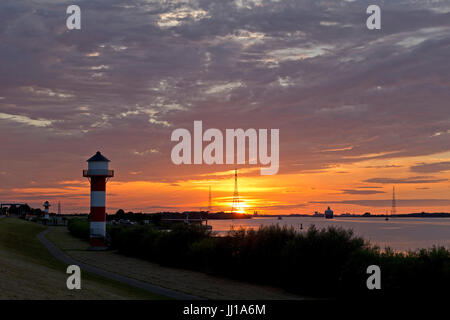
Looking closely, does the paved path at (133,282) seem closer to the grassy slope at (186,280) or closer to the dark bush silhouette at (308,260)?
the grassy slope at (186,280)

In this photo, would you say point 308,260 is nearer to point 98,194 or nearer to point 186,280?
point 186,280

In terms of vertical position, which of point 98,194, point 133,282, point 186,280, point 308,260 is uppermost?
point 98,194

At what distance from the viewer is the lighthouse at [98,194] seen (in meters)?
56.0

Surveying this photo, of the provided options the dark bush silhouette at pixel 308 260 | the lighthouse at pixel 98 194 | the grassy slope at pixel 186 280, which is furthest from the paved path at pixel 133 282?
the lighthouse at pixel 98 194

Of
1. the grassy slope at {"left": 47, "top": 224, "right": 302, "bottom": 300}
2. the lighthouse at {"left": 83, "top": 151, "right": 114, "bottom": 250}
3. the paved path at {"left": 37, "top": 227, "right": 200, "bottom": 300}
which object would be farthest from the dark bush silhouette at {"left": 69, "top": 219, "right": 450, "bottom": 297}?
the lighthouse at {"left": 83, "top": 151, "right": 114, "bottom": 250}

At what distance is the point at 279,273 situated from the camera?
32500 millimetres

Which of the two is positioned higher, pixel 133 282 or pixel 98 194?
pixel 98 194

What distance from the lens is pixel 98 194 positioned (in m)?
56.0

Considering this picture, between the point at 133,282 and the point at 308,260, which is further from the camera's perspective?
the point at 133,282

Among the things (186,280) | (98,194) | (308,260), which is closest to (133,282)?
(186,280)

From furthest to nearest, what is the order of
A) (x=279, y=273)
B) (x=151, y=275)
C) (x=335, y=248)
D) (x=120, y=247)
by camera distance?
1. (x=120, y=247)
2. (x=151, y=275)
3. (x=279, y=273)
4. (x=335, y=248)

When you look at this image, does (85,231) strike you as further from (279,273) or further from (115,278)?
(279,273)
